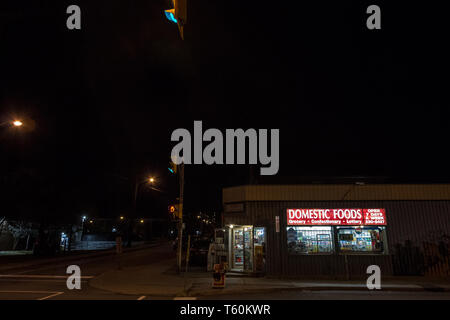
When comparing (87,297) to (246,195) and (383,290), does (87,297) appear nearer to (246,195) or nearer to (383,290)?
(246,195)

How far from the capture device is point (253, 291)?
11242 millimetres

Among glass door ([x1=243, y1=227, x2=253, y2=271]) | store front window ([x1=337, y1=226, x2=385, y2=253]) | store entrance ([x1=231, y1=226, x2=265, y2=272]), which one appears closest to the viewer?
store front window ([x1=337, y1=226, x2=385, y2=253])

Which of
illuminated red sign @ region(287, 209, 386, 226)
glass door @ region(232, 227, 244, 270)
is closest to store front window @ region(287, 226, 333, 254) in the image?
illuminated red sign @ region(287, 209, 386, 226)

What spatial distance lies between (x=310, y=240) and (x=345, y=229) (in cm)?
193

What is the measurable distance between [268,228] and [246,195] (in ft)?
6.78

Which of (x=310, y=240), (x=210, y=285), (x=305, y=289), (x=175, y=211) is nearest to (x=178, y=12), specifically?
(x=210, y=285)

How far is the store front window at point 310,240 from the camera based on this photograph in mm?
14953

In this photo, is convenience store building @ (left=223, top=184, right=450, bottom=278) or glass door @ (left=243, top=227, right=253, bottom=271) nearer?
convenience store building @ (left=223, top=184, right=450, bottom=278)

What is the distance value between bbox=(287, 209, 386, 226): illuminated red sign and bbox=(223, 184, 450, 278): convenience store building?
5 cm

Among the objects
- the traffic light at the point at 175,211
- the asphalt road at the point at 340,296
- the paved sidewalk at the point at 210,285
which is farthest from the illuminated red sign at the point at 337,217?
the traffic light at the point at 175,211

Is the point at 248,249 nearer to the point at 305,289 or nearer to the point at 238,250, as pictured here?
the point at 238,250

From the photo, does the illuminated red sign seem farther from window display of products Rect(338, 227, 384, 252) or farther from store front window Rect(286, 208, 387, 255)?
window display of products Rect(338, 227, 384, 252)

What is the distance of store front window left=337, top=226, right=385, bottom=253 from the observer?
14.9 metres

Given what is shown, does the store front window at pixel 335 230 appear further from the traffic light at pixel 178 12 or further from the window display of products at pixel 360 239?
the traffic light at pixel 178 12
